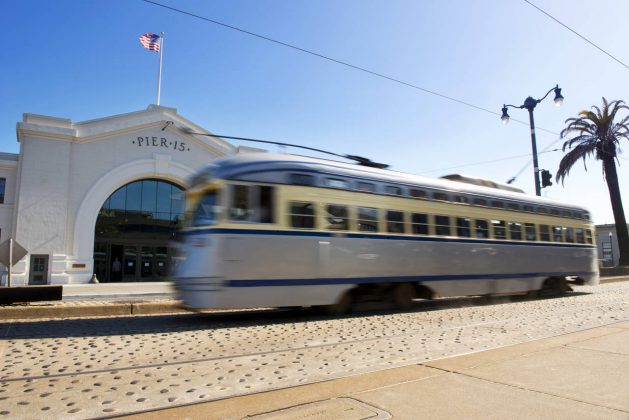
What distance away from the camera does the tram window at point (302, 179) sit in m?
9.39

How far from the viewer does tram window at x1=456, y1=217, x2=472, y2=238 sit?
490 inches

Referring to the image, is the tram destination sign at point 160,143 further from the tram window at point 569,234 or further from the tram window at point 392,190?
the tram window at point 569,234

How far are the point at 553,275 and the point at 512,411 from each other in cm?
1384

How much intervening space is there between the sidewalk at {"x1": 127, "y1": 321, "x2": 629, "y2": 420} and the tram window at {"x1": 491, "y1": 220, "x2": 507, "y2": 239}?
323 inches

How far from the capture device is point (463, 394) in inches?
159

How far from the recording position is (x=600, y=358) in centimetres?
539

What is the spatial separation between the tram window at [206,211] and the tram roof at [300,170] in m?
0.48

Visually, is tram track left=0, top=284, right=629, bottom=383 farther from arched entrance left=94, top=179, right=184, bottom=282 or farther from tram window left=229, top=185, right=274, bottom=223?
arched entrance left=94, top=179, right=184, bottom=282

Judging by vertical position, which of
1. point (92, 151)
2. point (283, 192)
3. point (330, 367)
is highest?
point (92, 151)

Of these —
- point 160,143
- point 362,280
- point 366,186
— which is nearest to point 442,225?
point 366,186

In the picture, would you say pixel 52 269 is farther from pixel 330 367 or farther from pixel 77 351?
pixel 330 367

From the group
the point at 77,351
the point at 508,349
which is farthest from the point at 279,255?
the point at 508,349

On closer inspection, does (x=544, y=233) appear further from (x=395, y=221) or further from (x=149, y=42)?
(x=149, y=42)

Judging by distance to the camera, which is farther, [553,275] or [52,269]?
[52,269]
